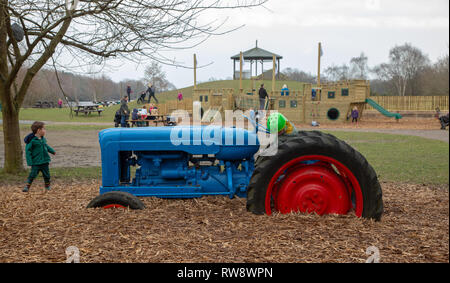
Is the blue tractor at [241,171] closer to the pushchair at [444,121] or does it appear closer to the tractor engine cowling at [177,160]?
the tractor engine cowling at [177,160]

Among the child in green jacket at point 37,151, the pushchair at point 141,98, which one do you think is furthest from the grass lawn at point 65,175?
the pushchair at point 141,98

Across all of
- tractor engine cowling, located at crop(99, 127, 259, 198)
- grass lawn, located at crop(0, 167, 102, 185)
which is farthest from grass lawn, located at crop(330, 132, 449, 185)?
grass lawn, located at crop(0, 167, 102, 185)

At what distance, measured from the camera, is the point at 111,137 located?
4.73 meters

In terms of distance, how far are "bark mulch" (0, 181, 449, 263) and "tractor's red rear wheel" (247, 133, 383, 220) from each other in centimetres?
18

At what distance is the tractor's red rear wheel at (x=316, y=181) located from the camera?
12.9 feet

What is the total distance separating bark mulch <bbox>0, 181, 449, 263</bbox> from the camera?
3080 millimetres

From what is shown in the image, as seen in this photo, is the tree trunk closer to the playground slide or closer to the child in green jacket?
the child in green jacket

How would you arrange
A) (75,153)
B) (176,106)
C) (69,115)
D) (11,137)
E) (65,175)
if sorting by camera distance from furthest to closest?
(176,106)
(69,115)
(75,153)
(65,175)
(11,137)

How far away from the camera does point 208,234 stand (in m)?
3.60

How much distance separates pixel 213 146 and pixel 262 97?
20.7 metres

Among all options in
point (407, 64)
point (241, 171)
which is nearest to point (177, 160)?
point (241, 171)

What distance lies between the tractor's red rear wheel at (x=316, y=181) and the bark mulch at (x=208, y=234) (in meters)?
0.18

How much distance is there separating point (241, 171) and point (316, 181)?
1159mm

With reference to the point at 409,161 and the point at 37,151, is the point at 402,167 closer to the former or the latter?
the point at 409,161
